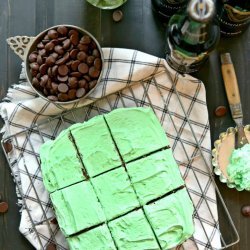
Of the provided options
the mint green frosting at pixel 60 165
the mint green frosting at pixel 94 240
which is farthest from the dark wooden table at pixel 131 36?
the mint green frosting at pixel 94 240

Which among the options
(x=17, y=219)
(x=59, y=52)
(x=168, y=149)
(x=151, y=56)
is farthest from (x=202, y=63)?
(x=17, y=219)

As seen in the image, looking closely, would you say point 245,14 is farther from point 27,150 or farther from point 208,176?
point 27,150

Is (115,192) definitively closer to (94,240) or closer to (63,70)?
(94,240)

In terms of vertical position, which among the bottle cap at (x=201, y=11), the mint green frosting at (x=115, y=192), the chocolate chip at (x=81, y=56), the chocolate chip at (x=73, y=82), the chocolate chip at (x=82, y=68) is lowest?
the mint green frosting at (x=115, y=192)

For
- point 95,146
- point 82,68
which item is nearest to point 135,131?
point 95,146

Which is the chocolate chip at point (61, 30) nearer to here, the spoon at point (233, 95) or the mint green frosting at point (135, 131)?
the mint green frosting at point (135, 131)
